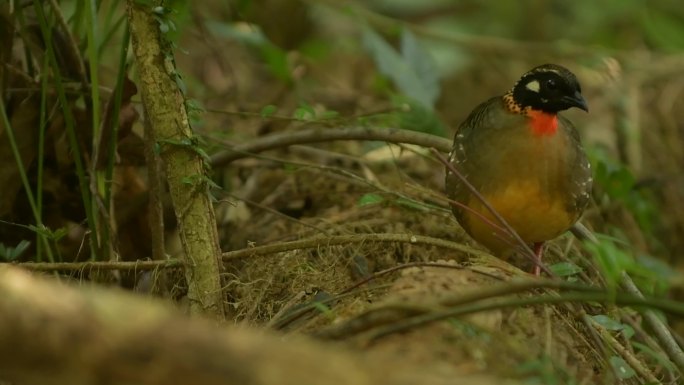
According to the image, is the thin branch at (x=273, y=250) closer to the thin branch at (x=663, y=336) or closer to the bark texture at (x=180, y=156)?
the bark texture at (x=180, y=156)

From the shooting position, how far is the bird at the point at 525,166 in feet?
11.7

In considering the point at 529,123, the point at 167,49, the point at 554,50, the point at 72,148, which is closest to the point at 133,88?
the point at 72,148

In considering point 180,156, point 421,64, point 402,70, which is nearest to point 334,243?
point 180,156

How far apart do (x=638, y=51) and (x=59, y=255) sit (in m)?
5.62

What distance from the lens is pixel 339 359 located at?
1831 millimetres

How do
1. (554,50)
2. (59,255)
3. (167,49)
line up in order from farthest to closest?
(554,50) → (59,255) → (167,49)

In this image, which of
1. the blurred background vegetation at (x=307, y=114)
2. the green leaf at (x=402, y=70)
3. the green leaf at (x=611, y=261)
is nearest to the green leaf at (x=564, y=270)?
the blurred background vegetation at (x=307, y=114)

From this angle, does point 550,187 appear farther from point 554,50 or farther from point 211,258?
point 554,50

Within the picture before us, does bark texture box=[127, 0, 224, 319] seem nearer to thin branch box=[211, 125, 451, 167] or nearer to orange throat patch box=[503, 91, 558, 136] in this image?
thin branch box=[211, 125, 451, 167]

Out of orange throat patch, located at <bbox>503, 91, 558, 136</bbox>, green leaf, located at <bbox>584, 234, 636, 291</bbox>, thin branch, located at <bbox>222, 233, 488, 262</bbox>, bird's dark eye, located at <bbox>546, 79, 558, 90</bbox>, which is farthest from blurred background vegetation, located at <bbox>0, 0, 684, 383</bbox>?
bird's dark eye, located at <bbox>546, 79, 558, 90</bbox>

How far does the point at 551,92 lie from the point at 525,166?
337mm

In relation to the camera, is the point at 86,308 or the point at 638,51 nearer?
the point at 86,308

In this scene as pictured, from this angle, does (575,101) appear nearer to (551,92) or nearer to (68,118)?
(551,92)

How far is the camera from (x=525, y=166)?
359 centimetres
